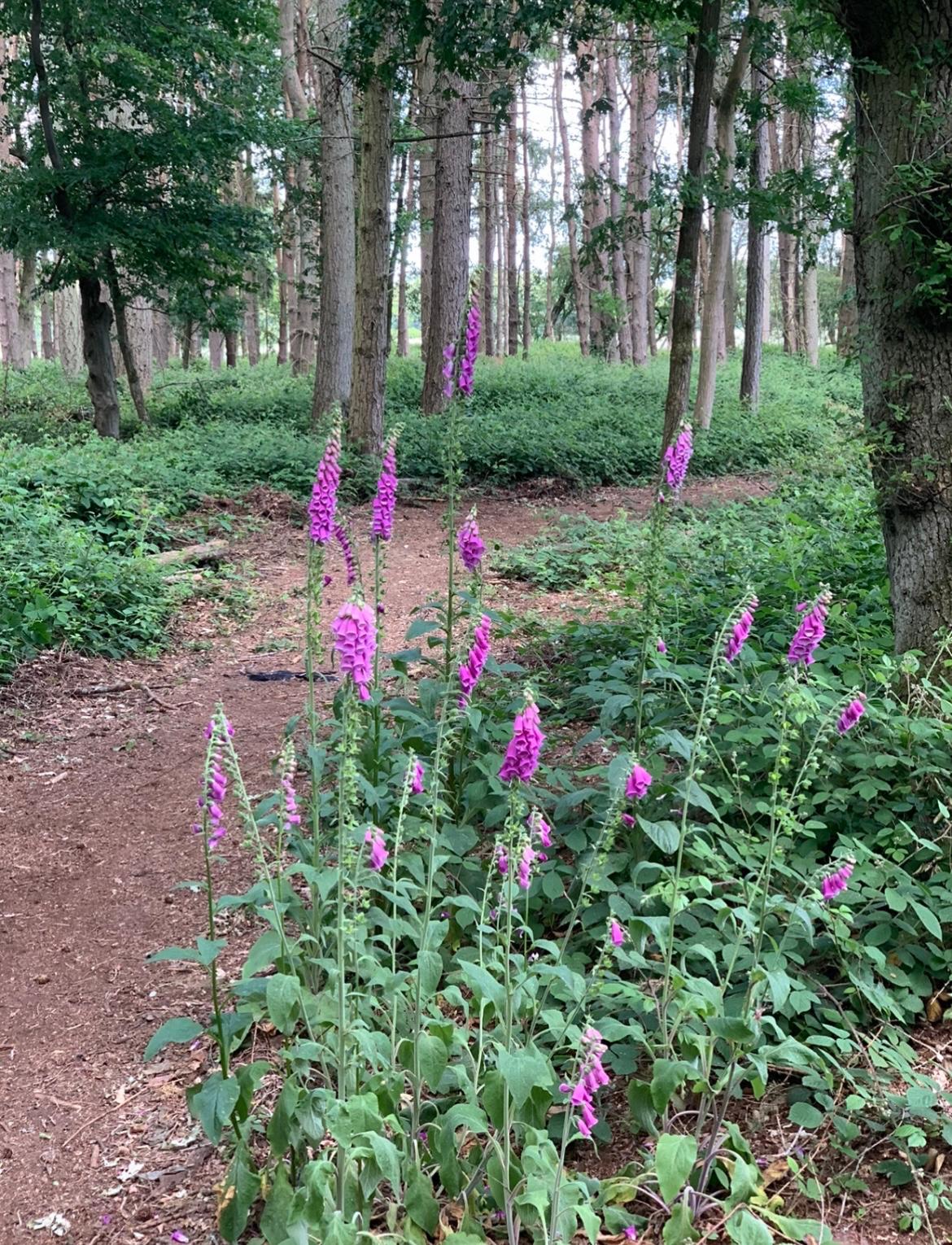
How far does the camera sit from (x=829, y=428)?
1464 centimetres

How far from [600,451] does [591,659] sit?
7.37 metres

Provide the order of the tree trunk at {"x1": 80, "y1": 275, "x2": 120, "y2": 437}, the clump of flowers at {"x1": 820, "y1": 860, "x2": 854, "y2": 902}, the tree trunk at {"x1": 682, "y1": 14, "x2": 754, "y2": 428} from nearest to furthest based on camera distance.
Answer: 1. the clump of flowers at {"x1": 820, "y1": 860, "x2": 854, "y2": 902}
2. the tree trunk at {"x1": 682, "y1": 14, "x2": 754, "y2": 428}
3. the tree trunk at {"x1": 80, "y1": 275, "x2": 120, "y2": 437}

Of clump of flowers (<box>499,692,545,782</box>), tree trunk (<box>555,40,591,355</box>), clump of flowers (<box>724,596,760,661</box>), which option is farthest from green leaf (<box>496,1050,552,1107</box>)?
tree trunk (<box>555,40,591,355</box>)

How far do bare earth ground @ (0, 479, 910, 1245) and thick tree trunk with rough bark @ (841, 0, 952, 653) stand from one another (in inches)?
93.3

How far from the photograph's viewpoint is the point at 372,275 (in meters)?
11.2

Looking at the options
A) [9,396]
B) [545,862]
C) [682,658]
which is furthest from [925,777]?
[9,396]

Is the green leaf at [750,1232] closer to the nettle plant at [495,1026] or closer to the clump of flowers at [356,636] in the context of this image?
the nettle plant at [495,1026]

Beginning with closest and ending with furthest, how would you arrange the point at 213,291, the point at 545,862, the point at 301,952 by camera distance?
1. the point at 301,952
2. the point at 545,862
3. the point at 213,291

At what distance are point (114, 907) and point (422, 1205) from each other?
2.31 metres

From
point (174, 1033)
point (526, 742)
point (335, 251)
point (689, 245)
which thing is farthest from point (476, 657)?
point (335, 251)

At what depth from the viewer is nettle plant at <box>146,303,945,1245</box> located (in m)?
2.12

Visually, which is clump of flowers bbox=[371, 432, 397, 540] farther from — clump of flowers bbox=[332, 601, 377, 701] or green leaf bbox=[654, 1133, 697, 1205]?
green leaf bbox=[654, 1133, 697, 1205]

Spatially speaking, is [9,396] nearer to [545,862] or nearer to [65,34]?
[65,34]

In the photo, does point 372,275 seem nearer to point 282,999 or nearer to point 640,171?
point 282,999
